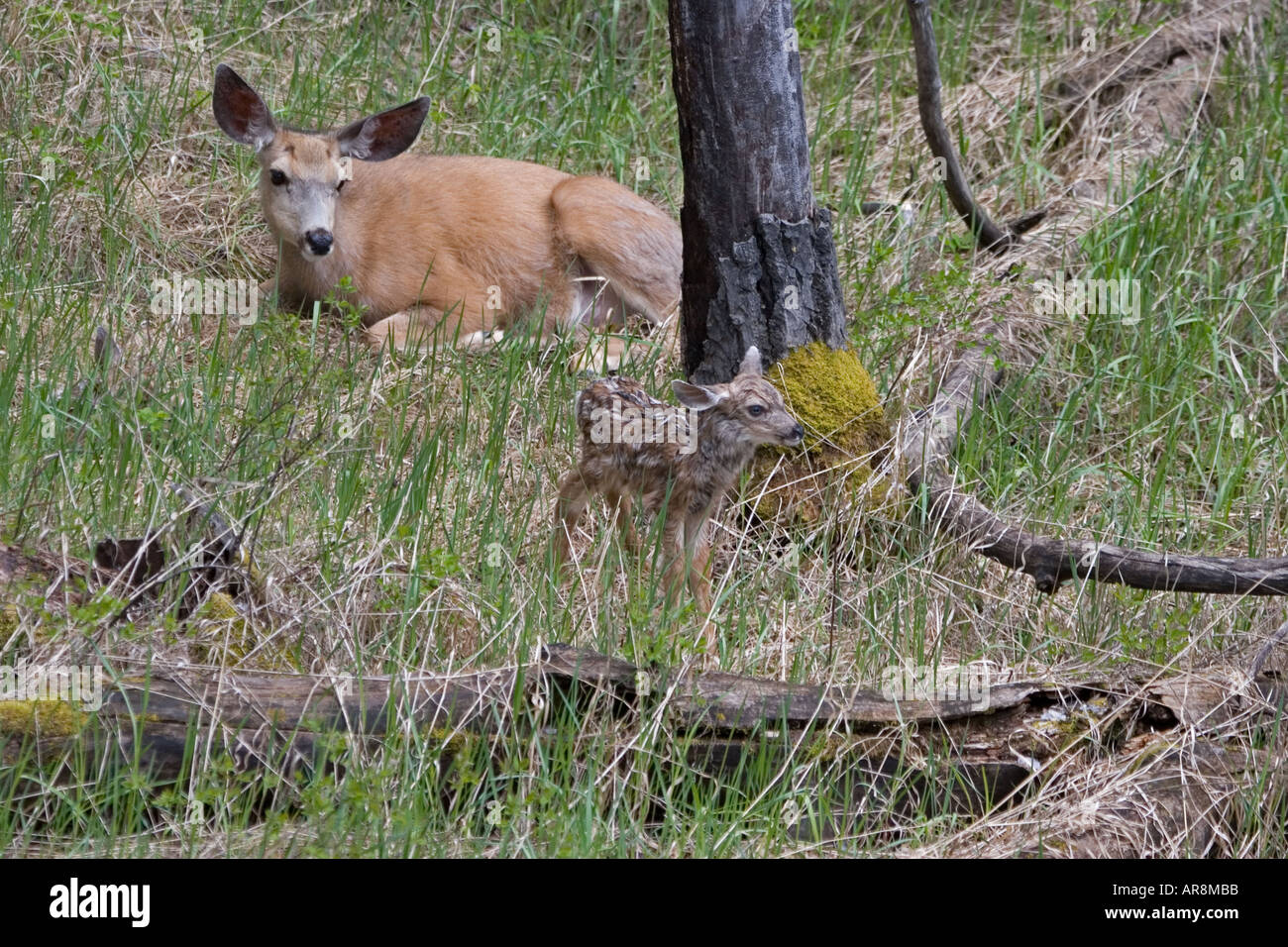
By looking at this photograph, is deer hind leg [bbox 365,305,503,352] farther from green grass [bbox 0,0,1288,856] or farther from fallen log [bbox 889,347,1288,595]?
fallen log [bbox 889,347,1288,595]

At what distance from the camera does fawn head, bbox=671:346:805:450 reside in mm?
4387

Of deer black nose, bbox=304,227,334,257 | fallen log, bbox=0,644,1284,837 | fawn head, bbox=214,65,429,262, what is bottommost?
fallen log, bbox=0,644,1284,837

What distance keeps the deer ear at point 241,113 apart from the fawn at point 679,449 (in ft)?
9.19

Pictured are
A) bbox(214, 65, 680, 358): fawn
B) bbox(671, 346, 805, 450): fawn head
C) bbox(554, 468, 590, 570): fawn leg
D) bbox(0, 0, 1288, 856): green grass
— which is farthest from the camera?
bbox(214, 65, 680, 358): fawn

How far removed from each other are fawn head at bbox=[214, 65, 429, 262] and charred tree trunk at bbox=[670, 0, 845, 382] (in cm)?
198

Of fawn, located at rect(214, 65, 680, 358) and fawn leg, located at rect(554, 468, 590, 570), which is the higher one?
fawn, located at rect(214, 65, 680, 358)

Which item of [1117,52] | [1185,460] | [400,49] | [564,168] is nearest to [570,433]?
[1185,460]

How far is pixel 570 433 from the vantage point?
5.26 m

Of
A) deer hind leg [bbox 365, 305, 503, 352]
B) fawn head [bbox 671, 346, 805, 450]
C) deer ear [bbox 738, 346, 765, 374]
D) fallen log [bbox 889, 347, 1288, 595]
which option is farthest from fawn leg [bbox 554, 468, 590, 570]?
deer hind leg [bbox 365, 305, 503, 352]

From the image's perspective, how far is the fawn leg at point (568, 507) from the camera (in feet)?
14.8

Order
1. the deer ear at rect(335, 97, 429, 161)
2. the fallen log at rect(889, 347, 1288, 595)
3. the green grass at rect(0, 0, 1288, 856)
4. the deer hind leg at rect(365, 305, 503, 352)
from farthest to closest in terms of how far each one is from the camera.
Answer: the deer ear at rect(335, 97, 429, 161), the deer hind leg at rect(365, 305, 503, 352), the fallen log at rect(889, 347, 1288, 595), the green grass at rect(0, 0, 1288, 856)

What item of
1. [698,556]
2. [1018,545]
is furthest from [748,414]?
[1018,545]

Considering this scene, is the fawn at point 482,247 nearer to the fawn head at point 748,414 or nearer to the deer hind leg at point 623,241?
the deer hind leg at point 623,241

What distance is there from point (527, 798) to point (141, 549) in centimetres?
116
